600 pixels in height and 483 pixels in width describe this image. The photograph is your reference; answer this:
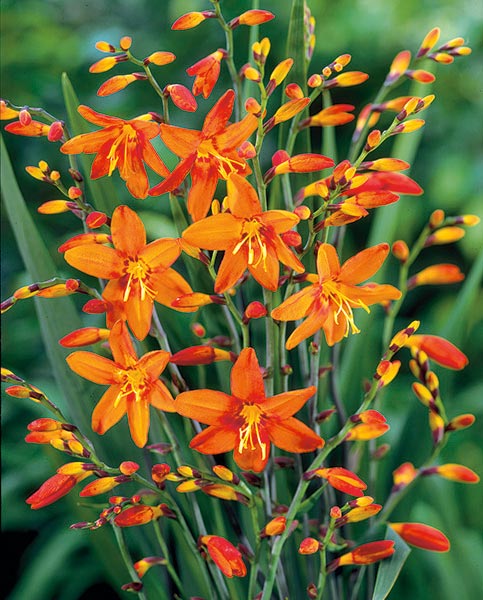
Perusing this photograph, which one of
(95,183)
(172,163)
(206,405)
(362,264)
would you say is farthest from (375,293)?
(172,163)

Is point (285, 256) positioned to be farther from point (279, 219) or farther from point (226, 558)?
point (226, 558)

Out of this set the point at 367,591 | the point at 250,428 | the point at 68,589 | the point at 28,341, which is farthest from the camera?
the point at 28,341

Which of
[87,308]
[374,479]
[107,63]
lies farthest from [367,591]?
[107,63]

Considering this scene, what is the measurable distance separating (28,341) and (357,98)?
60 cm

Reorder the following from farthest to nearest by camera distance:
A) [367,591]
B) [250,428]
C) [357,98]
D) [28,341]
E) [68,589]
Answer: [357,98]
[28,341]
[68,589]
[367,591]
[250,428]

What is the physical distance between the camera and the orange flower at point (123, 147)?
0.49 m

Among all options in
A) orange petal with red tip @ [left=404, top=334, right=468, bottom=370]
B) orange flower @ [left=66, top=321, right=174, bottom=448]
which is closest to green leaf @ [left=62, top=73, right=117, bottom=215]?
orange flower @ [left=66, top=321, right=174, bottom=448]

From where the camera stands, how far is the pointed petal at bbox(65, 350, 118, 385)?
0.51 m

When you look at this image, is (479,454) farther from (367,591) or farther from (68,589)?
(68,589)

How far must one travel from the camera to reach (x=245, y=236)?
0.48 metres

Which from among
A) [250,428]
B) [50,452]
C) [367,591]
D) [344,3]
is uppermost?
[344,3]

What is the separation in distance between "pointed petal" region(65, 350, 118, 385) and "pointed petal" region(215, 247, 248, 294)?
0.09 meters

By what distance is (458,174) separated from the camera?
1073 mm

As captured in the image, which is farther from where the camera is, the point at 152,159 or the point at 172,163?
the point at 172,163
